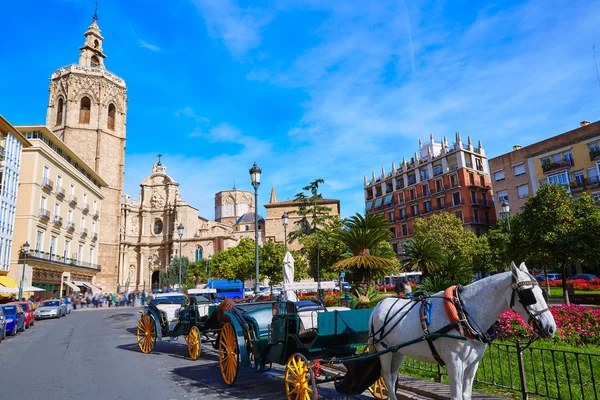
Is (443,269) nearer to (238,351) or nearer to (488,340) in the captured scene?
(238,351)

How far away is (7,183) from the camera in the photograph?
30.5 meters

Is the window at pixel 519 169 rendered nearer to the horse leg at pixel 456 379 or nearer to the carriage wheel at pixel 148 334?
the carriage wheel at pixel 148 334

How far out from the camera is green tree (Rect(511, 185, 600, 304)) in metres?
17.3

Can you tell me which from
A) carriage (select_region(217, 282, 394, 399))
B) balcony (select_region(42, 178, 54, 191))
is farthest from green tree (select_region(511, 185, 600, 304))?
balcony (select_region(42, 178, 54, 191))

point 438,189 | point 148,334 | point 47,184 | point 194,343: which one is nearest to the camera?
point 194,343

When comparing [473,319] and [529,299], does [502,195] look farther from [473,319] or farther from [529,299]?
[529,299]

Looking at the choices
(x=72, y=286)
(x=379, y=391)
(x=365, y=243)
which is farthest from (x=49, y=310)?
(x=379, y=391)

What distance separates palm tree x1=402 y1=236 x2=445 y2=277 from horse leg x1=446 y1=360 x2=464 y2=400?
34.3ft

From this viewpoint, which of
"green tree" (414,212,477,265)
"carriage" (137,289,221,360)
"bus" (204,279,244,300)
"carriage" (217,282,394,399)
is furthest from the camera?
"bus" (204,279,244,300)

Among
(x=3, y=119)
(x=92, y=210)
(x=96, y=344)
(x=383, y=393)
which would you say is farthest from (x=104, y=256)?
(x=383, y=393)

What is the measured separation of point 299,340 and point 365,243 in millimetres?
8321

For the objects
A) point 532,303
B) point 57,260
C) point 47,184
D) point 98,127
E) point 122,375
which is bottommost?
point 122,375

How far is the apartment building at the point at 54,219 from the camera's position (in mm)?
33906

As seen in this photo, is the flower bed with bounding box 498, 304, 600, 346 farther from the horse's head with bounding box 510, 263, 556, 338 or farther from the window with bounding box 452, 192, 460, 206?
the window with bounding box 452, 192, 460, 206
